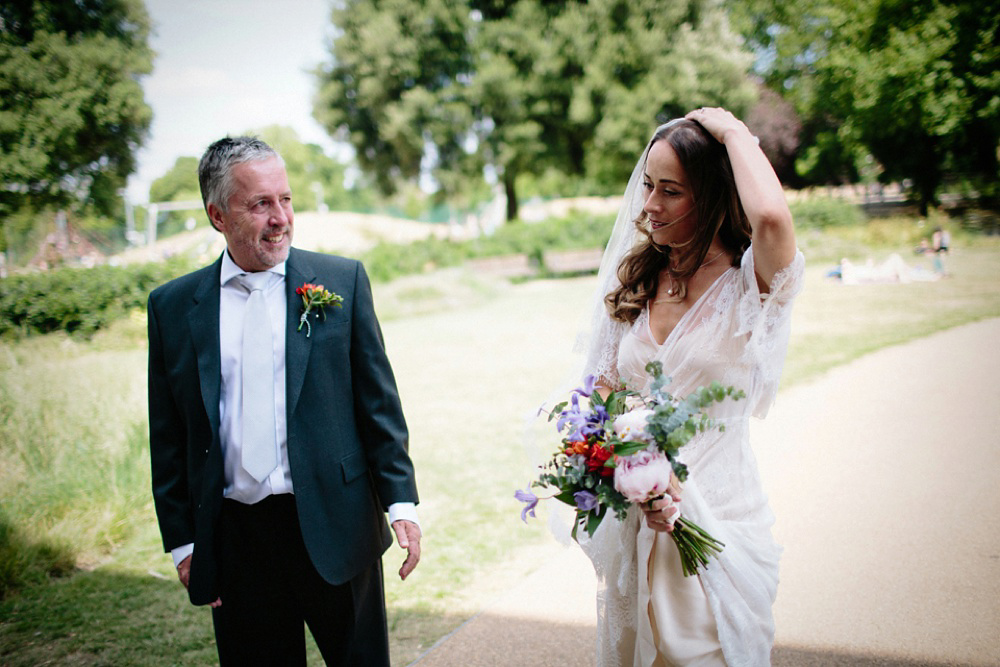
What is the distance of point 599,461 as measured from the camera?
1.85m

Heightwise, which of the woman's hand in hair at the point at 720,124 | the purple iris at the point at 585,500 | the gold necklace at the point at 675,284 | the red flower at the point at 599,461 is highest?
the woman's hand in hair at the point at 720,124

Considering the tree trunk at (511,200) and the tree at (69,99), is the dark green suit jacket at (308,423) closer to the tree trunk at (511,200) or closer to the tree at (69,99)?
the tree at (69,99)

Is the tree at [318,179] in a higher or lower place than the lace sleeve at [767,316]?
higher

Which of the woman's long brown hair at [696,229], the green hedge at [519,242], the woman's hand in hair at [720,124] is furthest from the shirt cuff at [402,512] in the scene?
the green hedge at [519,242]

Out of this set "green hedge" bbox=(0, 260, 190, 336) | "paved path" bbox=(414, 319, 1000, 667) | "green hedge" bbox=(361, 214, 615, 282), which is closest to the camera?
"paved path" bbox=(414, 319, 1000, 667)

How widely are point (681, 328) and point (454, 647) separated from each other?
7.71ft

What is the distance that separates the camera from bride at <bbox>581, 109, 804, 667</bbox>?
6.79ft

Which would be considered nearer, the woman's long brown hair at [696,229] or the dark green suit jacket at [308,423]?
the woman's long brown hair at [696,229]

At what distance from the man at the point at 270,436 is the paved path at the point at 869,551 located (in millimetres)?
1346

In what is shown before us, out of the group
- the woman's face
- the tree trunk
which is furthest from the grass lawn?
the tree trunk

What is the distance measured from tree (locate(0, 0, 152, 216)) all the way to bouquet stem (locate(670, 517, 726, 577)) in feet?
23.0

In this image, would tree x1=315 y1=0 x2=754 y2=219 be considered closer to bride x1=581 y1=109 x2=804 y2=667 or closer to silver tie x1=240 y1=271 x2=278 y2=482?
bride x1=581 y1=109 x2=804 y2=667

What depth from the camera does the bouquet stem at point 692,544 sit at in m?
2.04

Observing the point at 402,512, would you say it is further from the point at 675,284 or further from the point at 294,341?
the point at 675,284
